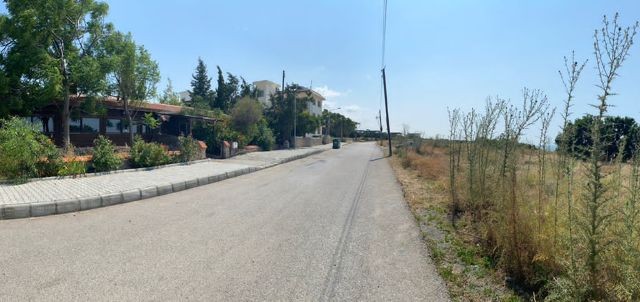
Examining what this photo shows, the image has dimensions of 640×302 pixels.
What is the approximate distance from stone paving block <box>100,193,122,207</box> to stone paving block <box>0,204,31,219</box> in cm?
139

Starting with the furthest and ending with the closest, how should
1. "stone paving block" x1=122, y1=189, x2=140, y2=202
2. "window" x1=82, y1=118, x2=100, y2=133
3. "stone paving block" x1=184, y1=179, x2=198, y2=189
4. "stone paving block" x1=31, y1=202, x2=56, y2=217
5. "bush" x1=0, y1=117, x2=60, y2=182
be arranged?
1. "window" x1=82, y1=118, x2=100, y2=133
2. "stone paving block" x1=184, y1=179, x2=198, y2=189
3. "bush" x1=0, y1=117, x2=60, y2=182
4. "stone paving block" x1=122, y1=189, x2=140, y2=202
5. "stone paving block" x1=31, y1=202, x2=56, y2=217

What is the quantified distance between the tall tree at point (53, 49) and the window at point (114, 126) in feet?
15.6

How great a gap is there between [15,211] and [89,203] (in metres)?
1.26

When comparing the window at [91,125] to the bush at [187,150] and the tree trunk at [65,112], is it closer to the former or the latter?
the tree trunk at [65,112]

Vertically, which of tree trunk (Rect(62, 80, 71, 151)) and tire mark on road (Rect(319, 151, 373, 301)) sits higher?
tree trunk (Rect(62, 80, 71, 151))

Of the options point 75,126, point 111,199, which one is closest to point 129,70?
point 75,126

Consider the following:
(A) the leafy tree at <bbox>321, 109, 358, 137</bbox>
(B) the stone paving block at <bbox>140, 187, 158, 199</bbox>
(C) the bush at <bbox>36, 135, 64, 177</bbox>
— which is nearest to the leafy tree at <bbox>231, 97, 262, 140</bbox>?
(C) the bush at <bbox>36, 135, 64, 177</bbox>

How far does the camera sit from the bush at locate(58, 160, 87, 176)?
10836 mm

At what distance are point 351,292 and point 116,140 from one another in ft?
80.5

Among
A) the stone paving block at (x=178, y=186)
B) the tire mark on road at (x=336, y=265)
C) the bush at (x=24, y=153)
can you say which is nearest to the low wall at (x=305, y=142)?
the stone paving block at (x=178, y=186)

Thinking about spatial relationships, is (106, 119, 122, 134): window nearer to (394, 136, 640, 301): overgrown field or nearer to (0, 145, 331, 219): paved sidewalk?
(0, 145, 331, 219): paved sidewalk

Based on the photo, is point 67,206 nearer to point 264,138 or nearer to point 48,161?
point 48,161

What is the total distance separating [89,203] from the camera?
26.0 feet

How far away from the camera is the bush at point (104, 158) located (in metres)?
12.3
